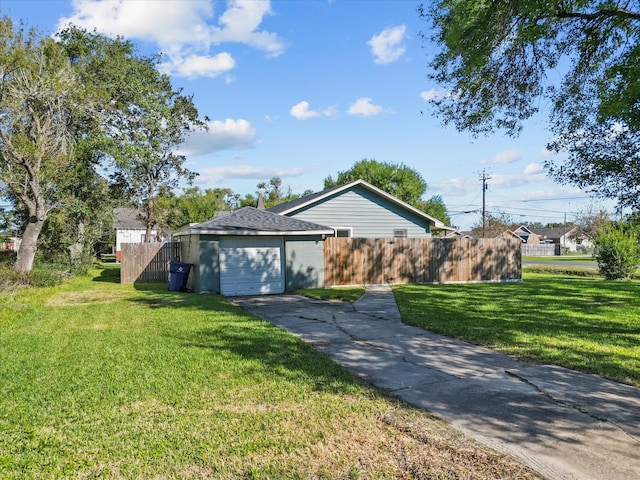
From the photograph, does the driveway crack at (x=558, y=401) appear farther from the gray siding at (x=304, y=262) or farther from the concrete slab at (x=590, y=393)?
the gray siding at (x=304, y=262)

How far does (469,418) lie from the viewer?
12.1 feet

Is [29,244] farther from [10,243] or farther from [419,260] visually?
[10,243]

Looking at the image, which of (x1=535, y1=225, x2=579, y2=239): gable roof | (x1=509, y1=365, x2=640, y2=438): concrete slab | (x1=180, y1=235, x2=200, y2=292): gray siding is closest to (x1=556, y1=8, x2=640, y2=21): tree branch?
(x1=509, y1=365, x2=640, y2=438): concrete slab

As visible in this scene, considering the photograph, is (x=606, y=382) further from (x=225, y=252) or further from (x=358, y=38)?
(x=225, y=252)

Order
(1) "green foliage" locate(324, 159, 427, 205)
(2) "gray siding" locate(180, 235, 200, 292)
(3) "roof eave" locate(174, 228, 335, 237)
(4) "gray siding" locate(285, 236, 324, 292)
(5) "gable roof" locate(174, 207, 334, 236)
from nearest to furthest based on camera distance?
(3) "roof eave" locate(174, 228, 335, 237) < (5) "gable roof" locate(174, 207, 334, 236) < (2) "gray siding" locate(180, 235, 200, 292) < (4) "gray siding" locate(285, 236, 324, 292) < (1) "green foliage" locate(324, 159, 427, 205)

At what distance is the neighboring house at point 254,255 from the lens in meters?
13.4

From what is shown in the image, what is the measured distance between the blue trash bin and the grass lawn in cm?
786

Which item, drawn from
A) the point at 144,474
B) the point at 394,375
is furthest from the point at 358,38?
the point at 144,474

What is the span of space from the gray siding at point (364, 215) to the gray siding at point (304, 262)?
143 inches

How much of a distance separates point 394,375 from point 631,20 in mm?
7305

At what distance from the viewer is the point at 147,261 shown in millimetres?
18766

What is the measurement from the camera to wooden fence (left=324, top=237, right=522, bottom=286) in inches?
617

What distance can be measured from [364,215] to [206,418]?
16.1 m

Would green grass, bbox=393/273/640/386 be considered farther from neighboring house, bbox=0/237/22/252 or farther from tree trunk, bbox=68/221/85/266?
neighboring house, bbox=0/237/22/252
